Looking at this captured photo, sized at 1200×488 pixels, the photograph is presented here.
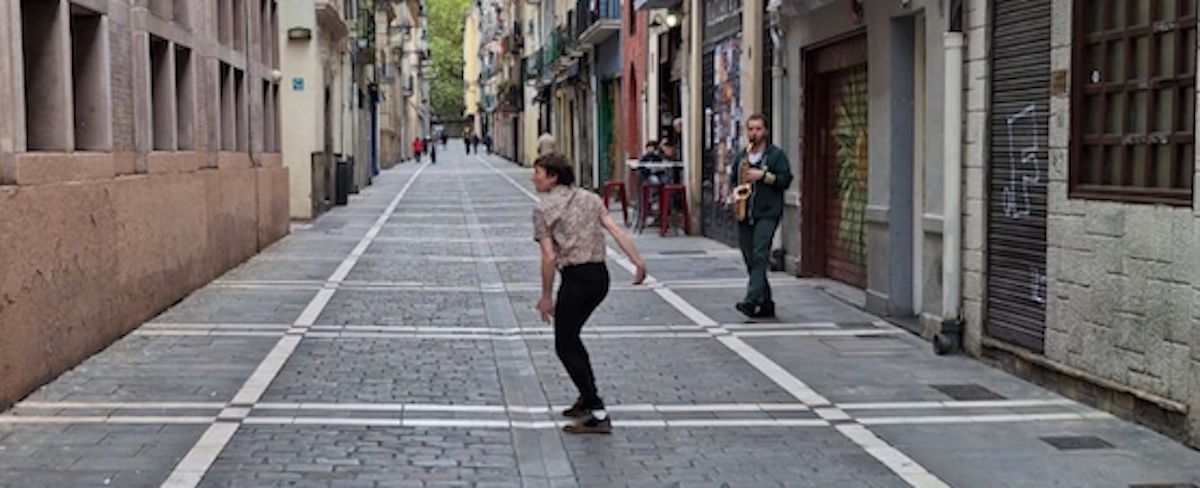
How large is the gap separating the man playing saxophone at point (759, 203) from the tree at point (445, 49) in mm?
120083

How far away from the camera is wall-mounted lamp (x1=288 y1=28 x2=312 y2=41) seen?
28.4m

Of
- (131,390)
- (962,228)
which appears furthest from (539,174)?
(962,228)

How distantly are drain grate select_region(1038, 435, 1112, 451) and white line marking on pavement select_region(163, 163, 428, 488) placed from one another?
174 inches

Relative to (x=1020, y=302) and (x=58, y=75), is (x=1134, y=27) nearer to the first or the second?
(x=1020, y=302)

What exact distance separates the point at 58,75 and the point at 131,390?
242cm

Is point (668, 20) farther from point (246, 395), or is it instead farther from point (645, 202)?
point (246, 395)

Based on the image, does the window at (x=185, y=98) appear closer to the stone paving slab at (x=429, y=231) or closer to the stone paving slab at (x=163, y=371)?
the stone paving slab at (x=163, y=371)

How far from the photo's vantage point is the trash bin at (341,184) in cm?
3262

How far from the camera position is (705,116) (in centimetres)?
2206

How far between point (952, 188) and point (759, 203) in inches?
96.2

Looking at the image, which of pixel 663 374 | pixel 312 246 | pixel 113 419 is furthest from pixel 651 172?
pixel 113 419

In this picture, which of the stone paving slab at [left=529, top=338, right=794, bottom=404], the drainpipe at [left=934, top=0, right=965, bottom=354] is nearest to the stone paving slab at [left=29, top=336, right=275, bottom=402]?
the stone paving slab at [left=529, top=338, right=794, bottom=404]

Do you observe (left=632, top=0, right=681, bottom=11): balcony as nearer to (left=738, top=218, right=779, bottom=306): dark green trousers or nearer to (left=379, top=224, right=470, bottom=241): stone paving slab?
(left=379, top=224, right=470, bottom=241): stone paving slab

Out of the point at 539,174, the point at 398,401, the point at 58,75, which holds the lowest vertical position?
the point at 398,401
